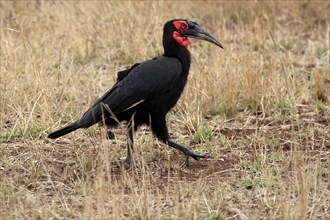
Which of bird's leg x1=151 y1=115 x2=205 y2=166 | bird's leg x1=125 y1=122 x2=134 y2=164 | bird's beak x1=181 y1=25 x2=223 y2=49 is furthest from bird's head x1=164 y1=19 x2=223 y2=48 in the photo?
bird's leg x1=125 y1=122 x2=134 y2=164

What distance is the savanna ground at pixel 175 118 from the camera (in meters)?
4.59

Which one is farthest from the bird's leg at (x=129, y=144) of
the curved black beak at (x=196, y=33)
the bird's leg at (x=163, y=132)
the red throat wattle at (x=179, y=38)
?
the curved black beak at (x=196, y=33)

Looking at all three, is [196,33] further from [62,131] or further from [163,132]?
[62,131]

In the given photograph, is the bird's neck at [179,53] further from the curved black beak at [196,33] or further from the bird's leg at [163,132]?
the bird's leg at [163,132]

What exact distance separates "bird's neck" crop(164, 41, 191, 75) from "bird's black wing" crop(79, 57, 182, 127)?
0.10 meters

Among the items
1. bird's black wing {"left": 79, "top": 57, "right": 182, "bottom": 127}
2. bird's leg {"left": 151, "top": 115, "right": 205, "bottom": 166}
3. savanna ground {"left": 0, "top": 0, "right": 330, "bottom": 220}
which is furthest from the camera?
bird's leg {"left": 151, "top": 115, "right": 205, "bottom": 166}

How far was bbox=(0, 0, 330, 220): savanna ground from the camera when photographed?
459cm

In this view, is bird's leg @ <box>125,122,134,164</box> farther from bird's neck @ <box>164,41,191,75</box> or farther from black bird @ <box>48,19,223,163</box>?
bird's neck @ <box>164,41,191,75</box>

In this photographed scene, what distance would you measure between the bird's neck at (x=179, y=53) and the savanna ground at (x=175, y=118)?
68 cm

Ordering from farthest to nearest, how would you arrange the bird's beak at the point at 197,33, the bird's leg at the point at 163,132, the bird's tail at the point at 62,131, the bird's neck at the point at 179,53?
the bird's beak at the point at 197,33
the bird's neck at the point at 179,53
the bird's leg at the point at 163,132
the bird's tail at the point at 62,131

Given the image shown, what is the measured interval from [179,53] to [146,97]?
1.47 ft

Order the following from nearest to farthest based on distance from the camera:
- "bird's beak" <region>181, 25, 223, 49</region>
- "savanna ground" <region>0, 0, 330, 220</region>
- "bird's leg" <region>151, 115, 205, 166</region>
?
"savanna ground" <region>0, 0, 330, 220</region>
"bird's leg" <region>151, 115, 205, 166</region>
"bird's beak" <region>181, 25, 223, 49</region>

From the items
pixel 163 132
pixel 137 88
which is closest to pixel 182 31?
pixel 137 88

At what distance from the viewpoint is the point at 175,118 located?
21.5 feet
